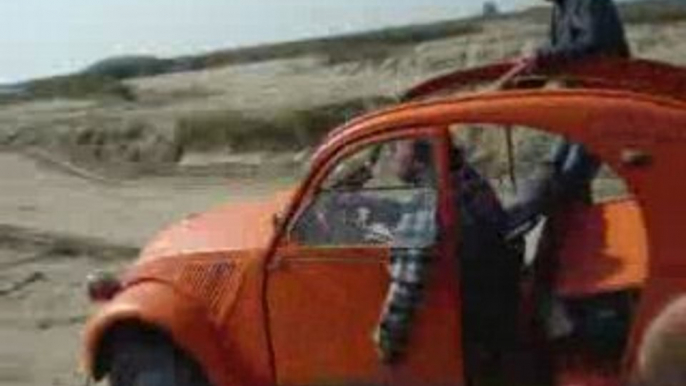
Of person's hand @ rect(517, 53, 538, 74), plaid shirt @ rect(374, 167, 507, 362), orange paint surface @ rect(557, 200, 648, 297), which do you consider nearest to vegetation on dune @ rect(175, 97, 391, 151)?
person's hand @ rect(517, 53, 538, 74)

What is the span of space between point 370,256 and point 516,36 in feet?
105

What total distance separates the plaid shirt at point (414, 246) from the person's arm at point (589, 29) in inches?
34.3

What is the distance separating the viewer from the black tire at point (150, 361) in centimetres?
864

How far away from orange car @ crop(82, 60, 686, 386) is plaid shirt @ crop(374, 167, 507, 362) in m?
0.06

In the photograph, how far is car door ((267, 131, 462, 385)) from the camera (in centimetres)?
786

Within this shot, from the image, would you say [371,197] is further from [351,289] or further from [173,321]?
[173,321]

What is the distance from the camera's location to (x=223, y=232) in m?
8.85

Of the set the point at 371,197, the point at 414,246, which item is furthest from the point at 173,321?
the point at 414,246

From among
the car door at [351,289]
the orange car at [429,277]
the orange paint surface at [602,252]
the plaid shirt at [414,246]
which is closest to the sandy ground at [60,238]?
the orange car at [429,277]

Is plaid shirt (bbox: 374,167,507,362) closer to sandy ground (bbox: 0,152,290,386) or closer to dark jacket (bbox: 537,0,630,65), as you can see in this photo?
dark jacket (bbox: 537,0,630,65)

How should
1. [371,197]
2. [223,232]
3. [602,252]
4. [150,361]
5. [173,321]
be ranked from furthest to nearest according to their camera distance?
[223,232] < [150,361] < [173,321] < [371,197] < [602,252]

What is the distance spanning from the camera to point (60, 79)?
49250 mm

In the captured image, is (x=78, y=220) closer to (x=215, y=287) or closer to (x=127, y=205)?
(x=127, y=205)

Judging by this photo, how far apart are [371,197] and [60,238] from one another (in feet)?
37.9
